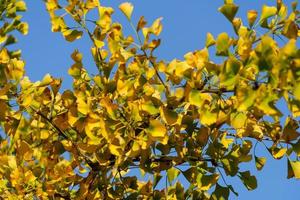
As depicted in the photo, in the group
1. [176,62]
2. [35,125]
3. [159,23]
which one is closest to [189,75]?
[176,62]

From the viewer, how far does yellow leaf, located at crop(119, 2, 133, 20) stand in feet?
8.54

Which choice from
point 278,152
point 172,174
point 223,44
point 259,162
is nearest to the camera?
point 223,44

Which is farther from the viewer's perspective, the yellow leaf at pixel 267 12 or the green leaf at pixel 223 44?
the yellow leaf at pixel 267 12

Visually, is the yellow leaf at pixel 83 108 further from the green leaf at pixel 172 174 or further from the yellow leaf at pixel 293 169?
the yellow leaf at pixel 293 169

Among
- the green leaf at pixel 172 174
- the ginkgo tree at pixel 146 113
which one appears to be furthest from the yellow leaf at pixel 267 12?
the green leaf at pixel 172 174

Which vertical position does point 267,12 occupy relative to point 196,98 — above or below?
above

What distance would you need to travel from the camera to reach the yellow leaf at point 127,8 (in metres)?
2.60

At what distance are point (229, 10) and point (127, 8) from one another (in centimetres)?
50

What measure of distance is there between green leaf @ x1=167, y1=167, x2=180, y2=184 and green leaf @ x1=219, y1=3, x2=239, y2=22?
1.00 metres

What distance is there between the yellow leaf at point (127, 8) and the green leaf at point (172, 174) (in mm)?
876

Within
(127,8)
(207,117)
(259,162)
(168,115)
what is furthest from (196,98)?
(259,162)

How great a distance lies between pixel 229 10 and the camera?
2.33 metres

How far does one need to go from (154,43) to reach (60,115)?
661mm

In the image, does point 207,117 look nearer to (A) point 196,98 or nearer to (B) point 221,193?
(A) point 196,98
